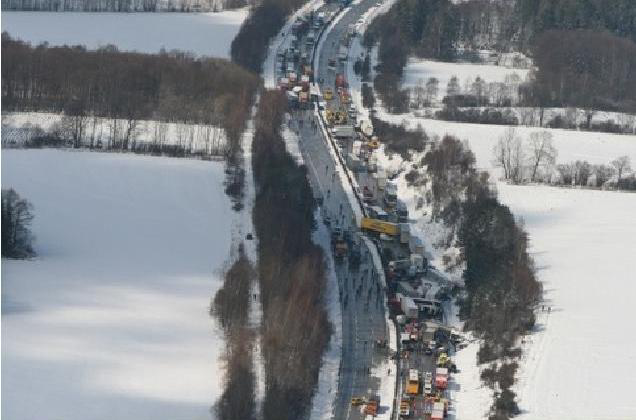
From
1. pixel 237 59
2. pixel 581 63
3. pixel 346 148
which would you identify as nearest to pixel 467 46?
pixel 581 63

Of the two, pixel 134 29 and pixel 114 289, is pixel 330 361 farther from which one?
pixel 134 29

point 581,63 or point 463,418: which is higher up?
point 581,63

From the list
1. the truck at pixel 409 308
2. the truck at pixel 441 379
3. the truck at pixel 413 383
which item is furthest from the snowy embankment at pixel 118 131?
the truck at pixel 413 383

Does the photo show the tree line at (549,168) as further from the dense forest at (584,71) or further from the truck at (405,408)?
the truck at (405,408)

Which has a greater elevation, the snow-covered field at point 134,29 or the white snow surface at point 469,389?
the snow-covered field at point 134,29

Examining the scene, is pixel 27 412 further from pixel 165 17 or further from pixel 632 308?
pixel 165 17

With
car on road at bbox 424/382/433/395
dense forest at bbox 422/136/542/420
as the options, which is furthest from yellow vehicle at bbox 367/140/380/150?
car on road at bbox 424/382/433/395
